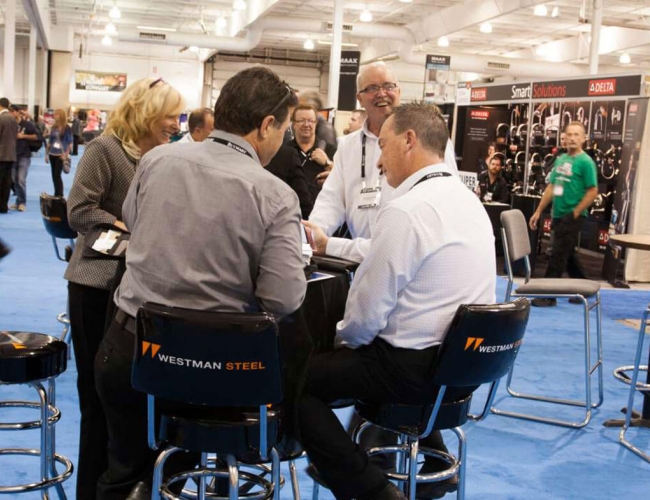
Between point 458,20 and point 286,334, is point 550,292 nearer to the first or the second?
point 286,334

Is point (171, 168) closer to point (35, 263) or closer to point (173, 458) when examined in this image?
point (173, 458)

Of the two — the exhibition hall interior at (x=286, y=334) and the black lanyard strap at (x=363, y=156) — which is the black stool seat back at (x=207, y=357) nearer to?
the exhibition hall interior at (x=286, y=334)

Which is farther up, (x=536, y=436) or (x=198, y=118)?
(x=198, y=118)

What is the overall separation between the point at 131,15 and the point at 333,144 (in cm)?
2021

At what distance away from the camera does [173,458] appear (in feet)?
7.35

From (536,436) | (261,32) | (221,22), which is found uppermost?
(221,22)

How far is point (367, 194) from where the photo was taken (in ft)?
9.85

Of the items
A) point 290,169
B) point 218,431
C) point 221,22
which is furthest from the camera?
point 221,22

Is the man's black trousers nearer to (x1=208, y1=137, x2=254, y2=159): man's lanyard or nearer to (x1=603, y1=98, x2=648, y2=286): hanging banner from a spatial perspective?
(x1=208, y1=137, x2=254, y2=159): man's lanyard

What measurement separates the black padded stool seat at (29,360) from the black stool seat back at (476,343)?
1083 mm

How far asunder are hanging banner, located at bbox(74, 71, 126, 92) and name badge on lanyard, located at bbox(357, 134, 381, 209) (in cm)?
3158

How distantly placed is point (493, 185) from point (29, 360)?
814 cm

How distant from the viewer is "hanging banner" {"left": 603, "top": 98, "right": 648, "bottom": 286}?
7828 mm

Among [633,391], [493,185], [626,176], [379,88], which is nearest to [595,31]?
[493,185]
